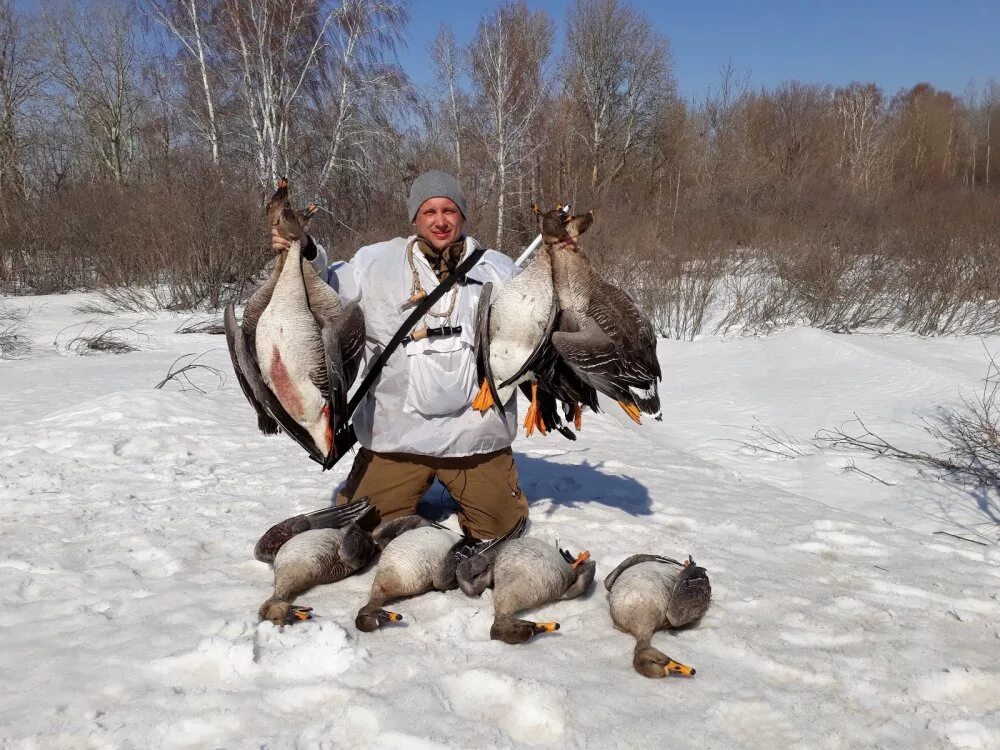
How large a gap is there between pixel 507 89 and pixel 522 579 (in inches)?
821

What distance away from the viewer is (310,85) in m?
20.5

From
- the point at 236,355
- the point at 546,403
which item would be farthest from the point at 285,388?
the point at 546,403

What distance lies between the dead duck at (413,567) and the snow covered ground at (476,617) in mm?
85

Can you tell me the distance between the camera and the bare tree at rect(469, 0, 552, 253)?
67.7 ft

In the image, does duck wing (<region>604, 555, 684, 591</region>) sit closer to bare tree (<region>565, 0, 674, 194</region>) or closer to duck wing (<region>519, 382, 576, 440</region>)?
duck wing (<region>519, 382, 576, 440</region>)

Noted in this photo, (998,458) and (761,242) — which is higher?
(761,242)

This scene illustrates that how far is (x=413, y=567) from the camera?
3.12 metres

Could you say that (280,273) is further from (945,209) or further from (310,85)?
(310,85)

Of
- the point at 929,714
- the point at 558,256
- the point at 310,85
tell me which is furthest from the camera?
the point at 310,85

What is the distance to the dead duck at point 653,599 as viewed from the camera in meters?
2.82

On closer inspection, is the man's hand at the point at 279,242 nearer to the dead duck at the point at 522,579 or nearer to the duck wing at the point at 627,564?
the dead duck at the point at 522,579

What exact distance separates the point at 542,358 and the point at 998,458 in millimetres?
5274

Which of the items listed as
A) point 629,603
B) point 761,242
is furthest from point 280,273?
point 761,242

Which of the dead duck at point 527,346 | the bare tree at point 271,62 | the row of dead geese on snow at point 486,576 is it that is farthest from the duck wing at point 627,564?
the bare tree at point 271,62
